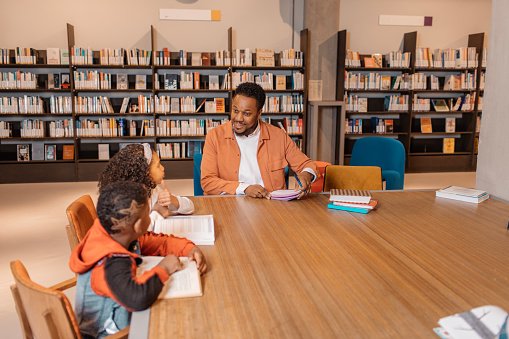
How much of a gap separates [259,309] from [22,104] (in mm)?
6260

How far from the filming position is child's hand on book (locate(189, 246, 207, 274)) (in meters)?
1.46

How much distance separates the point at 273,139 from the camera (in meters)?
2.97

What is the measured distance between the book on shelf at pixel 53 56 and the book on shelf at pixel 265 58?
2.94m

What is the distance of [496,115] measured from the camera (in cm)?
254

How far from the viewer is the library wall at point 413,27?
711 cm

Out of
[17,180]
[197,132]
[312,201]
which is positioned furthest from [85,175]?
[312,201]

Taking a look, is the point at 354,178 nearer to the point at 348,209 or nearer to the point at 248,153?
the point at 248,153

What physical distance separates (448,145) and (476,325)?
7.15 m

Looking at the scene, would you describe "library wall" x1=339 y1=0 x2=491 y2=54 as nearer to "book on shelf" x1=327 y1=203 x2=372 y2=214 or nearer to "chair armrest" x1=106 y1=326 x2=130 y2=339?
"book on shelf" x1=327 y1=203 x2=372 y2=214

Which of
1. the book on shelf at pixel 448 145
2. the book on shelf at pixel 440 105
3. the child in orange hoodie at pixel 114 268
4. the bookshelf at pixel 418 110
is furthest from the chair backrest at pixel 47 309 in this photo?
the book on shelf at pixel 448 145

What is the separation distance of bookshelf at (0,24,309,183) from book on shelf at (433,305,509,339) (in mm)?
5761

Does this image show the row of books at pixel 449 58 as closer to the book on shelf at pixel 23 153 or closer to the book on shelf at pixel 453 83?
the book on shelf at pixel 453 83

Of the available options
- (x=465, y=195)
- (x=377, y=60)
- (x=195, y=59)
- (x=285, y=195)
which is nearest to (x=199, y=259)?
(x=285, y=195)

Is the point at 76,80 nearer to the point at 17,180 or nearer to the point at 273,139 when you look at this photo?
the point at 17,180
